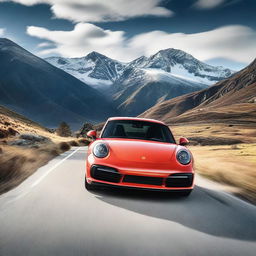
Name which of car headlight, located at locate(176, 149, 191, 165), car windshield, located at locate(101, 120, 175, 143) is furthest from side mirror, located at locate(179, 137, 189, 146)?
car headlight, located at locate(176, 149, 191, 165)

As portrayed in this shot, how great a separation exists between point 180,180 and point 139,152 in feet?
2.70

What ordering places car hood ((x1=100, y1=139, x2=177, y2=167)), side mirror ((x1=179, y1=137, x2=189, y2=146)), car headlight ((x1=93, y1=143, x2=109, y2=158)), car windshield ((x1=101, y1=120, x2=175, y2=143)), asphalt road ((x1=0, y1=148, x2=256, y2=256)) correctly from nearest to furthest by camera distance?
asphalt road ((x1=0, y1=148, x2=256, y2=256)) < car hood ((x1=100, y1=139, x2=177, y2=167)) < car headlight ((x1=93, y1=143, x2=109, y2=158)) < side mirror ((x1=179, y1=137, x2=189, y2=146)) < car windshield ((x1=101, y1=120, x2=175, y2=143))

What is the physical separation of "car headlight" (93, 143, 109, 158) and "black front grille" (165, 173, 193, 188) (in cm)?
116

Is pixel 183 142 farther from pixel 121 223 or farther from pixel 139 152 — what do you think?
pixel 121 223

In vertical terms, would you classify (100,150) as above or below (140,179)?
above

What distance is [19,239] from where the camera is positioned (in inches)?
148

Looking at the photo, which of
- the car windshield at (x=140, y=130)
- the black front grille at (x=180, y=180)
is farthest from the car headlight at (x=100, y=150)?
the black front grille at (x=180, y=180)

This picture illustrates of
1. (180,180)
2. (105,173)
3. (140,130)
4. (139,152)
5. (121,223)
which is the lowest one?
(121,223)

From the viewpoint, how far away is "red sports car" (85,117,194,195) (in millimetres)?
5848

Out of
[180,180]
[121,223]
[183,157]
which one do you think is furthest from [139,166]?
[121,223]

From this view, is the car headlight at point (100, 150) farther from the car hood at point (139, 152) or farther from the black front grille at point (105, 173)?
the black front grille at point (105, 173)

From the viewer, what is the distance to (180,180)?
6047 millimetres

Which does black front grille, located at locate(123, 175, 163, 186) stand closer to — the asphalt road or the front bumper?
the front bumper

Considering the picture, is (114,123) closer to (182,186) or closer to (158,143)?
(158,143)
